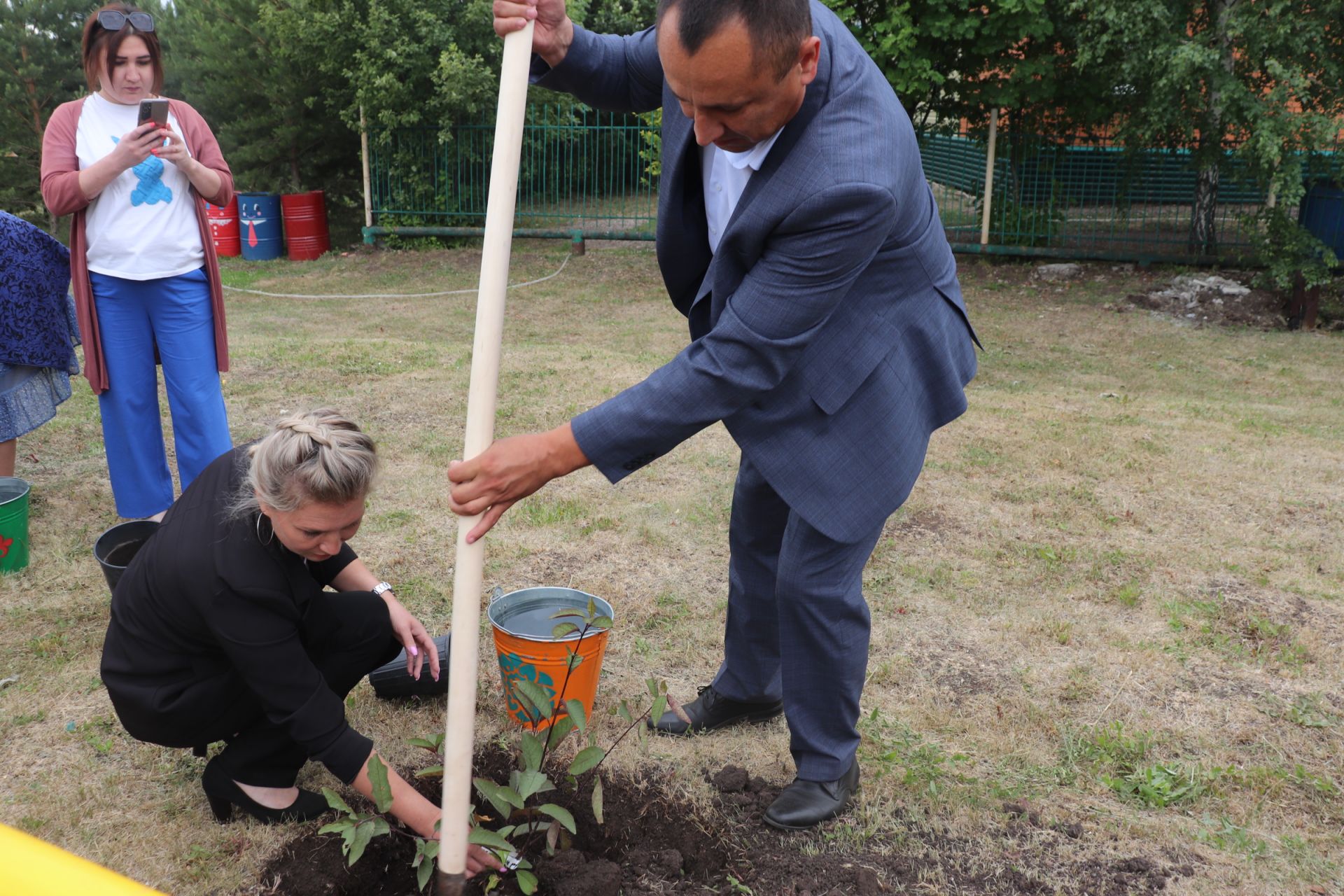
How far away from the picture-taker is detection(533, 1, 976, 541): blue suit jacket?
199 centimetres

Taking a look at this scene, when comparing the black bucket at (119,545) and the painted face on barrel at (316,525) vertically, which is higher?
the painted face on barrel at (316,525)

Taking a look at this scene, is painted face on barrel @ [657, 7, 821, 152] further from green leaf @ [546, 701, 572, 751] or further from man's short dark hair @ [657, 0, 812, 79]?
green leaf @ [546, 701, 572, 751]

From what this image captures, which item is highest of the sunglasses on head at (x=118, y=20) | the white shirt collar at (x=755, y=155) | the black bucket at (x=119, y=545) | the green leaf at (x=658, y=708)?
the sunglasses on head at (x=118, y=20)

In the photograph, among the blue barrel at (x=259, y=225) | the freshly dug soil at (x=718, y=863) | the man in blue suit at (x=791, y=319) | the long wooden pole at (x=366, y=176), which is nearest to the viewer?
the man in blue suit at (x=791, y=319)

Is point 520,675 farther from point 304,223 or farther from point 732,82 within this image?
point 304,223

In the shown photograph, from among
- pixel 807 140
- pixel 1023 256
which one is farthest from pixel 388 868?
pixel 1023 256

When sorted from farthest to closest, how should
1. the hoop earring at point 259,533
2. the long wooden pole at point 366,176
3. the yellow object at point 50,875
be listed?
the long wooden pole at point 366,176 → the hoop earring at point 259,533 → the yellow object at point 50,875

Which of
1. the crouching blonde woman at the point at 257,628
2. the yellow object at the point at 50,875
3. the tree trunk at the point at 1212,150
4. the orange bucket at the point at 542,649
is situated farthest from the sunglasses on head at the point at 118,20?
the tree trunk at the point at 1212,150

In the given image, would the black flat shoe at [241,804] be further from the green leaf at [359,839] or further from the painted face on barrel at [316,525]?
the painted face on barrel at [316,525]

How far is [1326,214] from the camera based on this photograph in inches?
385

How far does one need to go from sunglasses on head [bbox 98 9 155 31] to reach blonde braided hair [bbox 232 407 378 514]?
7.82ft

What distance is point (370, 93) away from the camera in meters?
12.0

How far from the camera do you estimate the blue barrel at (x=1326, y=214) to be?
9.68 m

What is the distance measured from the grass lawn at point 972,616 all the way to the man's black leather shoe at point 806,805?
5 centimetres
